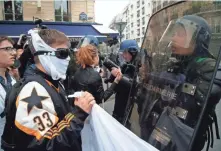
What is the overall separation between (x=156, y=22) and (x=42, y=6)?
19.3 m

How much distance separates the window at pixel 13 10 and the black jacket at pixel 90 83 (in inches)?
677

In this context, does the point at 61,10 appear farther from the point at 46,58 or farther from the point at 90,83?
the point at 46,58

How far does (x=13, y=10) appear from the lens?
757 inches

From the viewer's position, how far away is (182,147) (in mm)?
1371

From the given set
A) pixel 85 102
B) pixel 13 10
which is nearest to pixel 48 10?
pixel 13 10

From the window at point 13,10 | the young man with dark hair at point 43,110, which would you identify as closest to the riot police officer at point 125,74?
the young man with dark hair at point 43,110

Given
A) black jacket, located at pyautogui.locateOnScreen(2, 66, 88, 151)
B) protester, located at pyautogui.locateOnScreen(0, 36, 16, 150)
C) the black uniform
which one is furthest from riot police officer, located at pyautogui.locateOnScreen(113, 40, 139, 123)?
black jacket, located at pyautogui.locateOnScreen(2, 66, 88, 151)

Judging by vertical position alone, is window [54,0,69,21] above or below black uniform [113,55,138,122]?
above

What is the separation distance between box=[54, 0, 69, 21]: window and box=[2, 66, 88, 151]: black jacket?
770 inches

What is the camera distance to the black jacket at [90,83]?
11.4ft

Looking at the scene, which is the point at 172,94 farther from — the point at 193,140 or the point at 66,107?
Answer: the point at 66,107

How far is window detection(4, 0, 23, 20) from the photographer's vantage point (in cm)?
1895

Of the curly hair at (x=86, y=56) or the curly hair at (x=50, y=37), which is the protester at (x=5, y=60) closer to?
the curly hair at (x=86, y=56)

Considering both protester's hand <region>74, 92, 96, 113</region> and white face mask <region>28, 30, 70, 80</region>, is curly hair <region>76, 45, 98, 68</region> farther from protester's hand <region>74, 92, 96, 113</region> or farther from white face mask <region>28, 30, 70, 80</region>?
protester's hand <region>74, 92, 96, 113</region>
